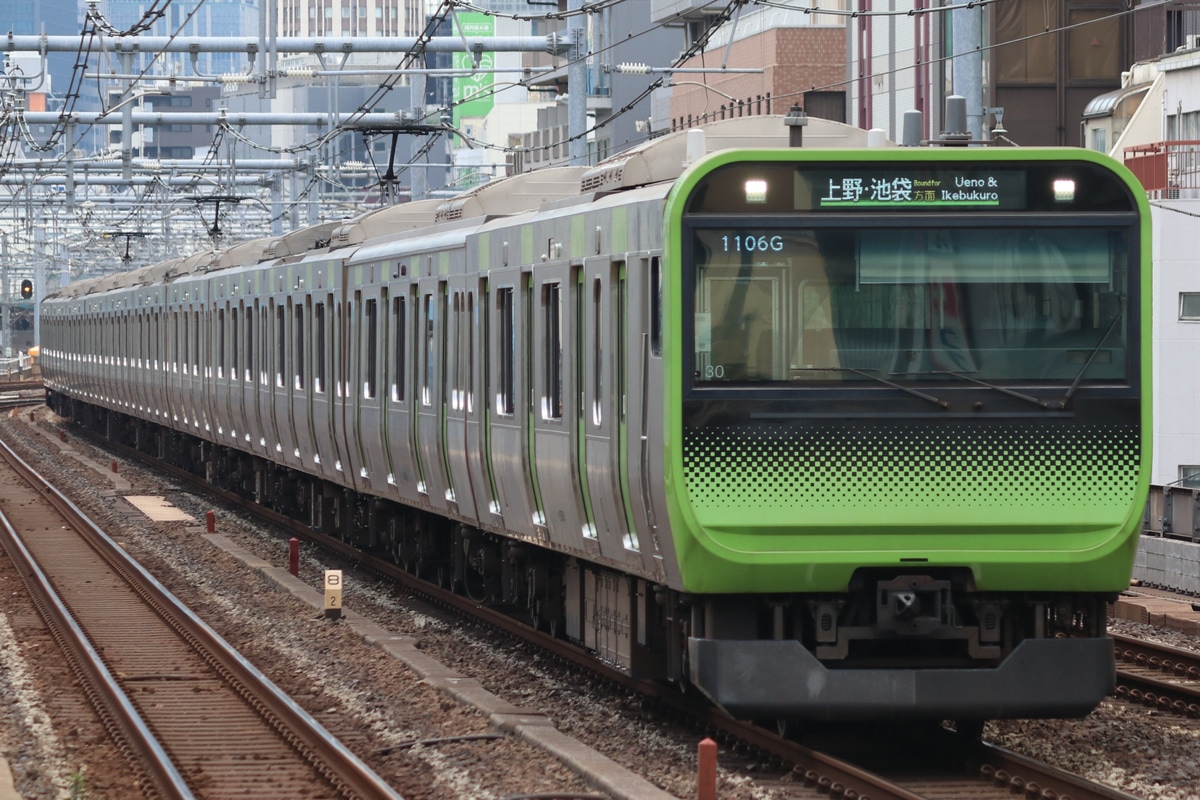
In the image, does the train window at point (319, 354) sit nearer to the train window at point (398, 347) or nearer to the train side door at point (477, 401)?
the train window at point (398, 347)

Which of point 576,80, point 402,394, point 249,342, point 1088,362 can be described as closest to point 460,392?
point 402,394

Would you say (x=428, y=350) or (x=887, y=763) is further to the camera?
(x=428, y=350)

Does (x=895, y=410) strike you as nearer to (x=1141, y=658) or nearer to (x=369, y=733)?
(x=369, y=733)

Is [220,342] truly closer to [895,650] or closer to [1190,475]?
[1190,475]

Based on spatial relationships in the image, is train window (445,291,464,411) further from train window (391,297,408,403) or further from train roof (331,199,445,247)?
train roof (331,199,445,247)

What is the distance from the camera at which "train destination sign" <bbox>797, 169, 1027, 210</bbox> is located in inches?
370

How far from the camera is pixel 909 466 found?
928cm

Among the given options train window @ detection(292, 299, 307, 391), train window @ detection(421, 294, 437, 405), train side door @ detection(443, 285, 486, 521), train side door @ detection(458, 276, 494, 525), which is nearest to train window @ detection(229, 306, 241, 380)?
train window @ detection(292, 299, 307, 391)

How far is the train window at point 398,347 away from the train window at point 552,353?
428 centimetres

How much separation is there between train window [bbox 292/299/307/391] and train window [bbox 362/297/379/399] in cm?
317

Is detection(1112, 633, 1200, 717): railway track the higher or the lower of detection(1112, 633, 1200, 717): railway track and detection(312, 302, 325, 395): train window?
the lower

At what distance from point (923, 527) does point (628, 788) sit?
1689 millimetres

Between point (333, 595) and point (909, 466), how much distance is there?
24.2ft

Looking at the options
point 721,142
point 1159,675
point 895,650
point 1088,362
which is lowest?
point 1159,675
